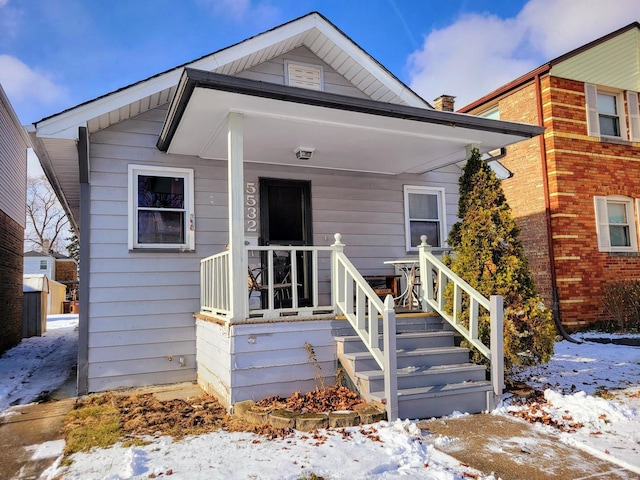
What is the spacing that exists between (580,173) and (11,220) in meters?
13.1

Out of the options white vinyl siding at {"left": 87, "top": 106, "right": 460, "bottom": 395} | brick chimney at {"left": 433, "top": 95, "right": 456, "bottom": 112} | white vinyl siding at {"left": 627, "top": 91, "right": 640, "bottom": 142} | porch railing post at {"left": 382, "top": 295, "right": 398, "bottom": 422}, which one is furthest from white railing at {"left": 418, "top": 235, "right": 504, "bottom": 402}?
white vinyl siding at {"left": 627, "top": 91, "right": 640, "bottom": 142}

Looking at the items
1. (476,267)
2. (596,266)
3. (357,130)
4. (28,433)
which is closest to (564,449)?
(476,267)

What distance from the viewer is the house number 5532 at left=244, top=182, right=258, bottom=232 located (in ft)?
23.1

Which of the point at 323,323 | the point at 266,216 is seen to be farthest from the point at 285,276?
the point at 323,323

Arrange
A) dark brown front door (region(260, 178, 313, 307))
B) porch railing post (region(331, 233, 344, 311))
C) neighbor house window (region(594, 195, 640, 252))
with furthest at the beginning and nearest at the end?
1. neighbor house window (region(594, 195, 640, 252))
2. dark brown front door (region(260, 178, 313, 307))
3. porch railing post (region(331, 233, 344, 311))

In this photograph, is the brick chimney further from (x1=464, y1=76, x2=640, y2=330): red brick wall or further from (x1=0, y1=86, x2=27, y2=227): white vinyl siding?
(x1=0, y1=86, x2=27, y2=227): white vinyl siding

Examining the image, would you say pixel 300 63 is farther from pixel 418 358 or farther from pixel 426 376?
pixel 426 376

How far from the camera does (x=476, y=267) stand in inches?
217

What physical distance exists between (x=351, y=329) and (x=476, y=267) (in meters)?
1.63

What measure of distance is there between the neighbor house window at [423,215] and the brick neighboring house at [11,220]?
7328 mm

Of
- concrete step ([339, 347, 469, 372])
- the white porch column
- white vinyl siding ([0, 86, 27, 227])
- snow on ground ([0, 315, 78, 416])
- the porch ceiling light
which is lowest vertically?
snow on ground ([0, 315, 78, 416])

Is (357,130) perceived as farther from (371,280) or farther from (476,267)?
(371,280)

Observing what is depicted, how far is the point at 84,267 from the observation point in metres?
6.04

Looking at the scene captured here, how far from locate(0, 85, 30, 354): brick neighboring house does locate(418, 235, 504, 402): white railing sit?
26.0ft
